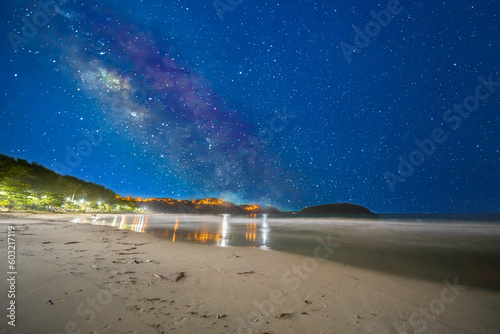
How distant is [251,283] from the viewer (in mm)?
5809

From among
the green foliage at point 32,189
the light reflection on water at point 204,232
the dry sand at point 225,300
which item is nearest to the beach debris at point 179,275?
the dry sand at point 225,300

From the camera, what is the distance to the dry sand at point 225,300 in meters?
3.53

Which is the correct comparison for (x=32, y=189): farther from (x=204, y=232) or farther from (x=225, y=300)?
(x=225, y=300)

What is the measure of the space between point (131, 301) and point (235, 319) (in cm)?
214

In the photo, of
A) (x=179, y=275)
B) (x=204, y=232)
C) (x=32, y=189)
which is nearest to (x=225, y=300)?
(x=179, y=275)

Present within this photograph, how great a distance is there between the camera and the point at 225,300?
4598mm

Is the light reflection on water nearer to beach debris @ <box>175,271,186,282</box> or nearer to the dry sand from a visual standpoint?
beach debris @ <box>175,271,186,282</box>

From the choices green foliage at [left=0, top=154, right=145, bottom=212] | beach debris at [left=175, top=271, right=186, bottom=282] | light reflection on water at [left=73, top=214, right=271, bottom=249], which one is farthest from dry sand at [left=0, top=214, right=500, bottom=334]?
green foliage at [left=0, top=154, right=145, bottom=212]

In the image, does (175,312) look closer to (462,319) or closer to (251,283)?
(251,283)

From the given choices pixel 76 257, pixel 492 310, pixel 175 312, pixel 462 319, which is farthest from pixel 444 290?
pixel 76 257

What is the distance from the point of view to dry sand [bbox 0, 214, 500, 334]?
353 centimetres

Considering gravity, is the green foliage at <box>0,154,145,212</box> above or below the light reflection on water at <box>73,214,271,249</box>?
above

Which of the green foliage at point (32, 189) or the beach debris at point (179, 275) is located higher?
the green foliage at point (32, 189)

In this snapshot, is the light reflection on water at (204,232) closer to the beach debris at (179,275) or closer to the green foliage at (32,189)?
the beach debris at (179,275)
